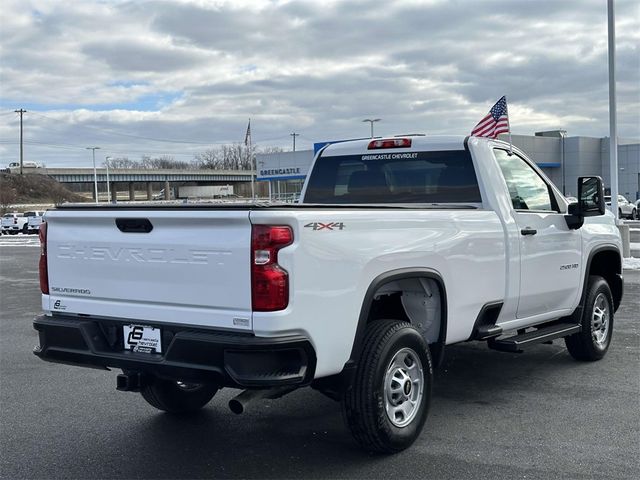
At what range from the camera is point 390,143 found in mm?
6543

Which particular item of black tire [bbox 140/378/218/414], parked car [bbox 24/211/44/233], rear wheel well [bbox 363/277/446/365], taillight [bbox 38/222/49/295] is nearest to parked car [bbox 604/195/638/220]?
parked car [bbox 24/211/44/233]

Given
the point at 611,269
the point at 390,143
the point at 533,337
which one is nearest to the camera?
the point at 533,337

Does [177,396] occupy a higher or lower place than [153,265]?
lower

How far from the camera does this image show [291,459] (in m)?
4.66

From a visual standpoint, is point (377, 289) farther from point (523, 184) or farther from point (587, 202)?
point (587, 202)

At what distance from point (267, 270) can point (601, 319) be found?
4684 millimetres

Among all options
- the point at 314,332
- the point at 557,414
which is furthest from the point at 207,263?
the point at 557,414

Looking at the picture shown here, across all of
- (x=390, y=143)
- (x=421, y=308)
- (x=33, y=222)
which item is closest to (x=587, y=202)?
(x=390, y=143)

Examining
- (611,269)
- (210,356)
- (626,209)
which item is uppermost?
(626,209)

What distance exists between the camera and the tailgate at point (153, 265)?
399cm

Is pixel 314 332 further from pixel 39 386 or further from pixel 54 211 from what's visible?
pixel 39 386

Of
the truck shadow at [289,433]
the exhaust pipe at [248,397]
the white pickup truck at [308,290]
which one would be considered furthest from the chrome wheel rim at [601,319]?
the exhaust pipe at [248,397]

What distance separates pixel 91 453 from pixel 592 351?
4774 mm

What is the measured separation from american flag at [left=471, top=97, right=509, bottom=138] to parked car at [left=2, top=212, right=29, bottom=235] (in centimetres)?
3769
